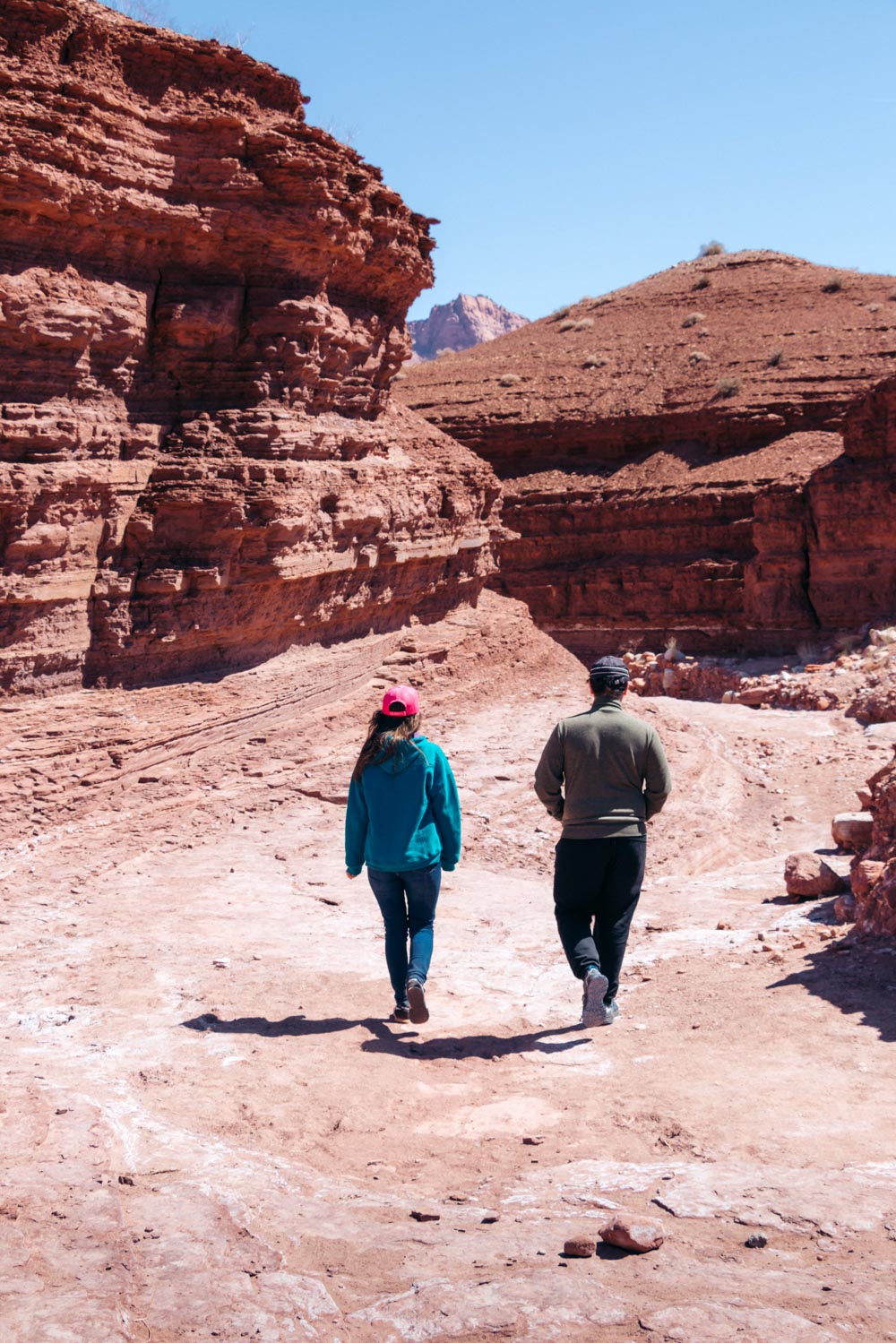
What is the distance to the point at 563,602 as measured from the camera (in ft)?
99.8

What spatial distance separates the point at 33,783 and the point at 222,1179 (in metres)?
5.35

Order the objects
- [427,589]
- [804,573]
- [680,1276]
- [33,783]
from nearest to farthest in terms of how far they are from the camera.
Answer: [680,1276] < [33,783] < [427,589] < [804,573]

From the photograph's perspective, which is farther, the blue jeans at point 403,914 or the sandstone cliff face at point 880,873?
the sandstone cliff face at point 880,873

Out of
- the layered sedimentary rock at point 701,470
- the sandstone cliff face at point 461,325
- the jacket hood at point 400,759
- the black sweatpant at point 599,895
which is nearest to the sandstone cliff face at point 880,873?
the black sweatpant at point 599,895

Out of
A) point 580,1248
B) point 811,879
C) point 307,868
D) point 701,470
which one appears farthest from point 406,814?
point 701,470

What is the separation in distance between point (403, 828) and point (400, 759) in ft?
1.07

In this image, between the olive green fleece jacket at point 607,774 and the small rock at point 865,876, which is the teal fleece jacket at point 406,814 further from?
the small rock at point 865,876

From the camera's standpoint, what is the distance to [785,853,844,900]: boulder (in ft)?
24.7

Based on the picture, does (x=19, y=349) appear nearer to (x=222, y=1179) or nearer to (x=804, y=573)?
(x=222, y=1179)

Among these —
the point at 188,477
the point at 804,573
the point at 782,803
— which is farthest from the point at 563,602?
the point at 188,477

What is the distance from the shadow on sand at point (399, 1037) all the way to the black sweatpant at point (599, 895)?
355 mm

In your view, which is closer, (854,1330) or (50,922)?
(854,1330)

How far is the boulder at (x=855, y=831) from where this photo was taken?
8.37 m

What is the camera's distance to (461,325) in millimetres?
113438
